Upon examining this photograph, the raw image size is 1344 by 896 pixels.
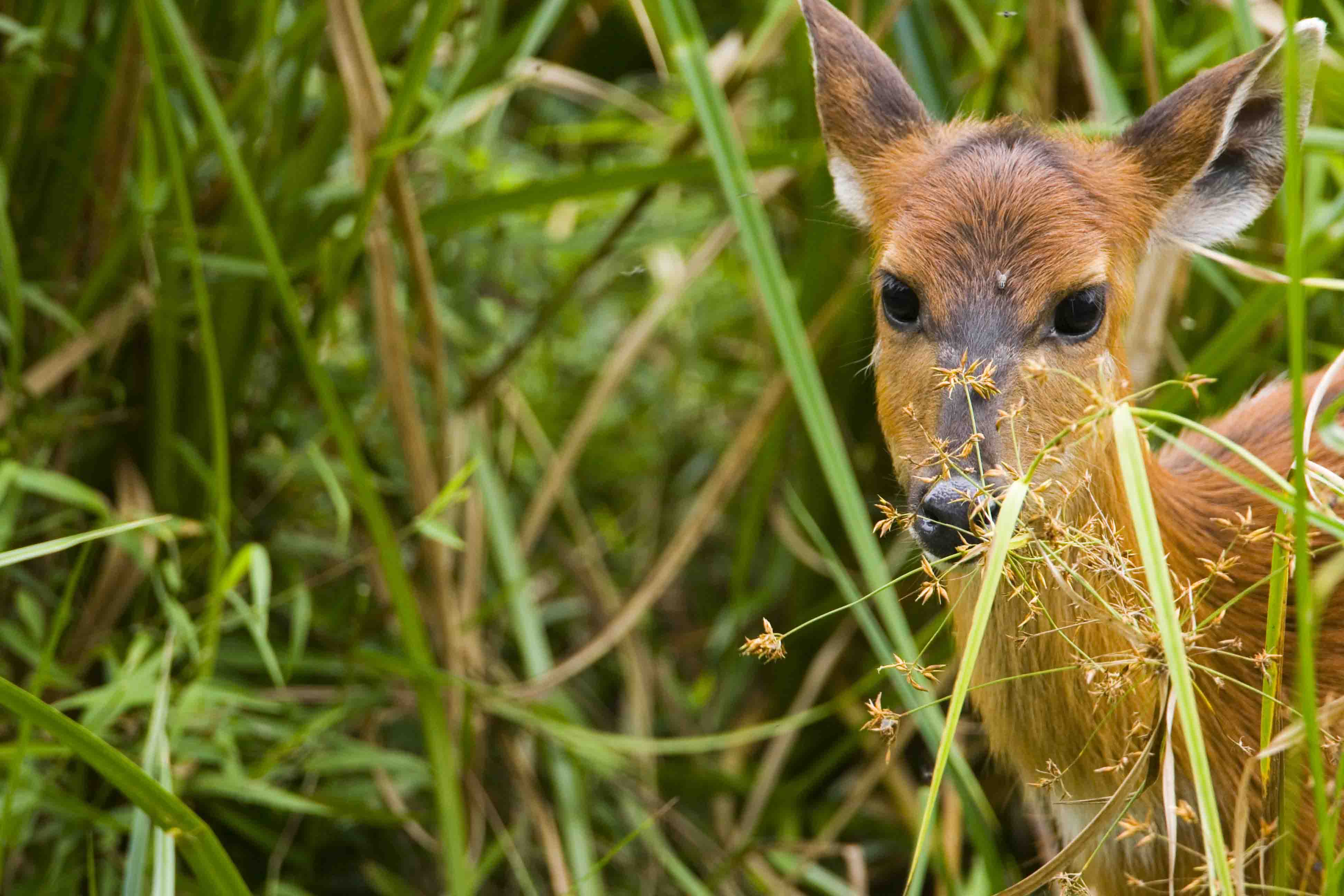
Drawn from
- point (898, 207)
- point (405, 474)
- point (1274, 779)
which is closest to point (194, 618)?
point (405, 474)

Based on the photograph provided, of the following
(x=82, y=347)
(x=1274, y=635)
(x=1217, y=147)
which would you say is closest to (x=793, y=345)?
(x=1217, y=147)

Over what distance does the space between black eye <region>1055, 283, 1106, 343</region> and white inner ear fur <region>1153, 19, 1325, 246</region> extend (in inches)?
13.8

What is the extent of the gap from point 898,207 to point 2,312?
2.13 metres

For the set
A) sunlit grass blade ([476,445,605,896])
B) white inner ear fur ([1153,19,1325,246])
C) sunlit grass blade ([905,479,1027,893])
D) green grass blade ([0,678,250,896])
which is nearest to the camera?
sunlit grass blade ([905,479,1027,893])

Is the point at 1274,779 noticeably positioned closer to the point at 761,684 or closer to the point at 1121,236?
the point at 1121,236

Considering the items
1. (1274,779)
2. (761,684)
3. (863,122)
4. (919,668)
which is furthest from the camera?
(761,684)

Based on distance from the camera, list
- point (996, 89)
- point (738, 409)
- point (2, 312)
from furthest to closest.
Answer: point (738, 409) < point (996, 89) < point (2, 312)

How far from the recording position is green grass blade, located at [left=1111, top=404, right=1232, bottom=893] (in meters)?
1.51

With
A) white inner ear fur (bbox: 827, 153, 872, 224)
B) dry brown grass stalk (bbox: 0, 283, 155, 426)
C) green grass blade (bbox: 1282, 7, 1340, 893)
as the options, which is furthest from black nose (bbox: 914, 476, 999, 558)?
dry brown grass stalk (bbox: 0, 283, 155, 426)

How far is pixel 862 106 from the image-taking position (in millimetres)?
2889

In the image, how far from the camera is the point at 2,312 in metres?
3.26

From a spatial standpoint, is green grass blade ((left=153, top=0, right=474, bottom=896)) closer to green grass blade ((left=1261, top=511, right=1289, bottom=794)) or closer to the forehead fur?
the forehead fur

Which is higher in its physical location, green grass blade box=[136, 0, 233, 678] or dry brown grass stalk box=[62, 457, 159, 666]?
green grass blade box=[136, 0, 233, 678]

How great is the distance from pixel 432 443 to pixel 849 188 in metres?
A: 1.45
